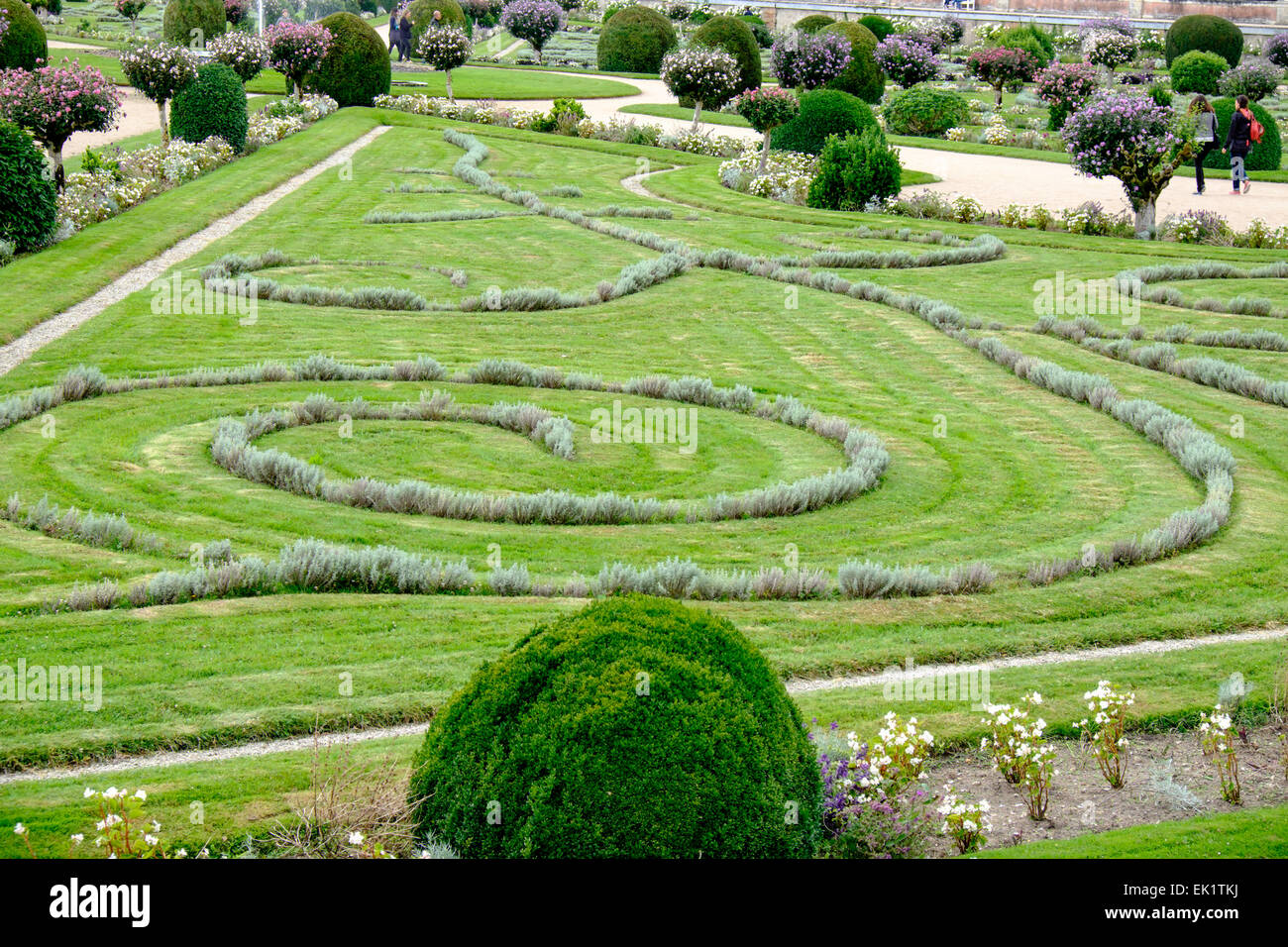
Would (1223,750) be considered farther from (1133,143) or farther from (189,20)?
(189,20)

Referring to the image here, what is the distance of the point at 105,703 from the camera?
7.91 m

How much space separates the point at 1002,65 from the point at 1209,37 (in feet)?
45.7

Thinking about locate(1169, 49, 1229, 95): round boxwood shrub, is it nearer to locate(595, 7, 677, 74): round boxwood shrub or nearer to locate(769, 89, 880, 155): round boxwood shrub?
locate(595, 7, 677, 74): round boxwood shrub

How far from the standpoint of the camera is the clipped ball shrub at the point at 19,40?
1473 inches

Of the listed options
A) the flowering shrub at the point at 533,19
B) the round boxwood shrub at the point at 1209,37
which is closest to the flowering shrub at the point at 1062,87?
the round boxwood shrub at the point at 1209,37

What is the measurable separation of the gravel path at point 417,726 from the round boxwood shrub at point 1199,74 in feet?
145

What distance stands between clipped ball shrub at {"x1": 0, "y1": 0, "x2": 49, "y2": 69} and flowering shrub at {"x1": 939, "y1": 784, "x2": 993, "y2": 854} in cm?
3823

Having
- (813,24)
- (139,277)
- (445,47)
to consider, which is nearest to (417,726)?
(139,277)

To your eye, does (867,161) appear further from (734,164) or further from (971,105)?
(971,105)

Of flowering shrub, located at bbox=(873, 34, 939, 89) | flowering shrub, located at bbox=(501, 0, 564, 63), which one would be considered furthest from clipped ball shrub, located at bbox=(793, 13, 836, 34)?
flowering shrub, located at bbox=(501, 0, 564, 63)

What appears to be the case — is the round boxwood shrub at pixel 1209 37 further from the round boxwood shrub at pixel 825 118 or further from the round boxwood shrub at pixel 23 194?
the round boxwood shrub at pixel 23 194

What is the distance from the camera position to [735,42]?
1681 inches

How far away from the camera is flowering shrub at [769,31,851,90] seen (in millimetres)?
35719
